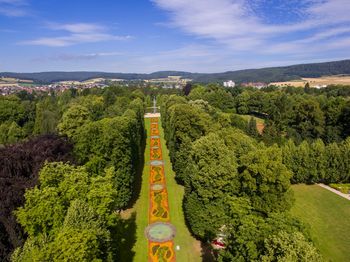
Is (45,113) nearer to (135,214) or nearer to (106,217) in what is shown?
(135,214)

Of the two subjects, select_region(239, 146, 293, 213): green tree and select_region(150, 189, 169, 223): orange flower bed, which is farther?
select_region(150, 189, 169, 223): orange flower bed

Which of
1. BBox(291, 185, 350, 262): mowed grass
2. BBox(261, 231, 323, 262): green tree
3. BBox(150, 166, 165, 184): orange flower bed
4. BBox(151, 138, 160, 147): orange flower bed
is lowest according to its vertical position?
BBox(291, 185, 350, 262): mowed grass

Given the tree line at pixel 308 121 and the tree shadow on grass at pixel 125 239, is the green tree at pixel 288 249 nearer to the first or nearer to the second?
the tree shadow on grass at pixel 125 239

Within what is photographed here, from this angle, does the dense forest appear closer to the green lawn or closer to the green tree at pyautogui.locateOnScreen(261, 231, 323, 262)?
the green tree at pyautogui.locateOnScreen(261, 231, 323, 262)

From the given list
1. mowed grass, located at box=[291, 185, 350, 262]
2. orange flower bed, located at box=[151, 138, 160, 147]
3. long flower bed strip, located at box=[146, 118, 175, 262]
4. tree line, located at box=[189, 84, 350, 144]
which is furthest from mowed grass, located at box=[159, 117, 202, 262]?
tree line, located at box=[189, 84, 350, 144]

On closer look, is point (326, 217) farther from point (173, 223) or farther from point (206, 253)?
point (173, 223)

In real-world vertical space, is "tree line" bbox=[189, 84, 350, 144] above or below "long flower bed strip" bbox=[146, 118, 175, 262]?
above

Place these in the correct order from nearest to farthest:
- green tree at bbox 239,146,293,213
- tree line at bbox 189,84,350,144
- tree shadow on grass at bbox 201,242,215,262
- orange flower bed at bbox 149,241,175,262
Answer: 1. orange flower bed at bbox 149,241,175,262
2. tree shadow on grass at bbox 201,242,215,262
3. green tree at bbox 239,146,293,213
4. tree line at bbox 189,84,350,144

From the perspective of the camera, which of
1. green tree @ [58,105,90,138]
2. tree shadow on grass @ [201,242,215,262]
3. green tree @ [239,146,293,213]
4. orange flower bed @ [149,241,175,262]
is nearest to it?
orange flower bed @ [149,241,175,262]
